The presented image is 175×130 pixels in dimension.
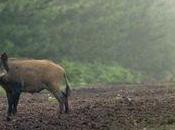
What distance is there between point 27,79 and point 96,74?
22895mm

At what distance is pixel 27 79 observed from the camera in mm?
15609

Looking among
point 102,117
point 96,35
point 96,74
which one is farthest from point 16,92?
point 96,35

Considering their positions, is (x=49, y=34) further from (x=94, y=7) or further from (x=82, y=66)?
(x=94, y=7)

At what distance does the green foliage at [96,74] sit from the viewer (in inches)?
1409

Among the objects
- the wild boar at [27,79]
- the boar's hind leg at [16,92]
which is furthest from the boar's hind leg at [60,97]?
the boar's hind leg at [16,92]

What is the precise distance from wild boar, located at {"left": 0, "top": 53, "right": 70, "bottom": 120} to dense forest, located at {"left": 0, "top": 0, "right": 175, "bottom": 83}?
1785 centimetres

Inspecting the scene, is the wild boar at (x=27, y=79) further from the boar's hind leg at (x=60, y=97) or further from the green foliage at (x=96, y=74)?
the green foliage at (x=96, y=74)

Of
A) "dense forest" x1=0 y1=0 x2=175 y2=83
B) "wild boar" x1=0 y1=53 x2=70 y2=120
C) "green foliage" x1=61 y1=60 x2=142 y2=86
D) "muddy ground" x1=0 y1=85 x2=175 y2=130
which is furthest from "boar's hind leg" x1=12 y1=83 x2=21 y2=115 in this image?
"green foliage" x1=61 y1=60 x2=142 y2=86

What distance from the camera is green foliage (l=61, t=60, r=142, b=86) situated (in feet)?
117

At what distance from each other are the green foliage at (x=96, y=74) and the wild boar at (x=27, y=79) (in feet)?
59.4

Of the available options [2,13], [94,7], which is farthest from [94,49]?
[2,13]

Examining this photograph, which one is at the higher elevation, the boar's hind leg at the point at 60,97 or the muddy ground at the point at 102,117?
the boar's hind leg at the point at 60,97

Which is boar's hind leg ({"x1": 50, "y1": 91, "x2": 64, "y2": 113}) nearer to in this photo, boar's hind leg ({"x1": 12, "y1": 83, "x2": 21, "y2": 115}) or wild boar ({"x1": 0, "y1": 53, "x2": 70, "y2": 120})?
wild boar ({"x1": 0, "y1": 53, "x2": 70, "y2": 120})

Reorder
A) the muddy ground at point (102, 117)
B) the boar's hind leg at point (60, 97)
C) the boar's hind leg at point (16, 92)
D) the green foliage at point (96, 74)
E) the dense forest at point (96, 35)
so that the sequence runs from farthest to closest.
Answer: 1. the green foliage at point (96, 74)
2. the dense forest at point (96, 35)
3. the boar's hind leg at point (60, 97)
4. the boar's hind leg at point (16, 92)
5. the muddy ground at point (102, 117)
